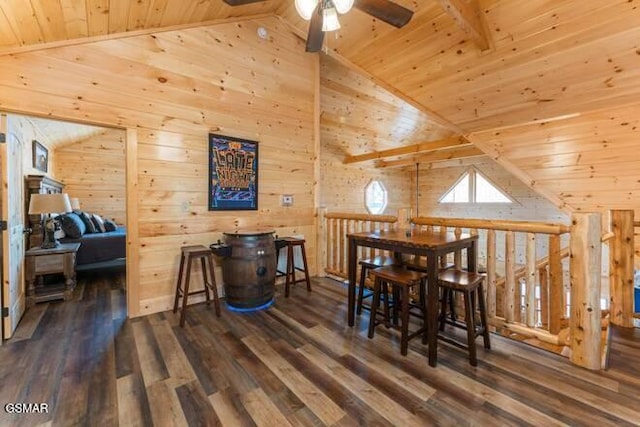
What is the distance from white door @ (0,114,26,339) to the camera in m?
2.26

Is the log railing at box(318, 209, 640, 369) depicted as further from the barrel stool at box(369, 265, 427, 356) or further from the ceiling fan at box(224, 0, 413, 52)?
the ceiling fan at box(224, 0, 413, 52)

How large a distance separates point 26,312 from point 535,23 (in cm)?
561

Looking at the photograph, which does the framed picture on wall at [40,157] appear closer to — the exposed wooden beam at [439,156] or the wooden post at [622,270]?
the exposed wooden beam at [439,156]

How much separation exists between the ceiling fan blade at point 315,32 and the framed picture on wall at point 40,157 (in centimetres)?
438

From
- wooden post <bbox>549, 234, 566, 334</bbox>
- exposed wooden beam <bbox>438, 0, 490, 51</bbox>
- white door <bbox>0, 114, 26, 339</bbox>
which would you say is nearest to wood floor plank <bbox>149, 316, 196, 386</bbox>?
white door <bbox>0, 114, 26, 339</bbox>

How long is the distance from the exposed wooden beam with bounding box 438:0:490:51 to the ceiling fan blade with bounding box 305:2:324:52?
0.97 metres

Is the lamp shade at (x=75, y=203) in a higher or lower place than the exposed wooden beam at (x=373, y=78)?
lower

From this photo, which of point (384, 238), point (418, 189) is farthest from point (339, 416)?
point (418, 189)

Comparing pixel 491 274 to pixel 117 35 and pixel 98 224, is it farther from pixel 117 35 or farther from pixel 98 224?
pixel 98 224

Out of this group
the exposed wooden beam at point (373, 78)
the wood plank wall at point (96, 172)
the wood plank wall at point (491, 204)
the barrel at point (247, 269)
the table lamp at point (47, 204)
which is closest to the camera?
the barrel at point (247, 269)

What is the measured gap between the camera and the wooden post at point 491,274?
2.43 m

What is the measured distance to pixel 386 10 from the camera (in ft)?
6.28

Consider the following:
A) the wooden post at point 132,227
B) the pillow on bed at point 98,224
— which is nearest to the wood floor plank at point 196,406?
the wooden post at point 132,227

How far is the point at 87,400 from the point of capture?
1.62m
